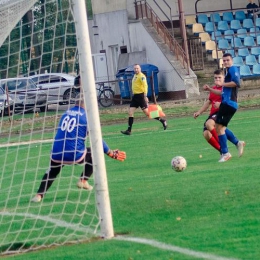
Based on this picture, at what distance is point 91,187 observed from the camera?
11.7m

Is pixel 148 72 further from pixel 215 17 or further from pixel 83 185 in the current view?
pixel 83 185

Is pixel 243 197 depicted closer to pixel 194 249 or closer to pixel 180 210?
pixel 180 210

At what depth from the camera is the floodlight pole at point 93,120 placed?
9.03 m

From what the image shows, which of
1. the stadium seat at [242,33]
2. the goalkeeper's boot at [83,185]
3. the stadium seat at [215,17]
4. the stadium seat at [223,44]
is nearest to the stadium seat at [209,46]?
the stadium seat at [223,44]

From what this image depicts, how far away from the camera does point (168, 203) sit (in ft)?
35.0

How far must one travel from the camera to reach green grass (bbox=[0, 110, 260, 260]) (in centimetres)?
827

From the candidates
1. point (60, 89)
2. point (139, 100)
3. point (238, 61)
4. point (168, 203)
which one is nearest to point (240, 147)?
point (60, 89)

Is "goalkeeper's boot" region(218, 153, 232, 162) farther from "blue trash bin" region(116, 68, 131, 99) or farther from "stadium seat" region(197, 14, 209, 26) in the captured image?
"stadium seat" region(197, 14, 209, 26)

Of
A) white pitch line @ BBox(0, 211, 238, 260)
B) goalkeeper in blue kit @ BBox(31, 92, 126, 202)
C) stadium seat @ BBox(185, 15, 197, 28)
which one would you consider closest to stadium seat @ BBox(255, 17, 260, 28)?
stadium seat @ BBox(185, 15, 197, 28)

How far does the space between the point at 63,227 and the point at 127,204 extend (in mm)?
1367

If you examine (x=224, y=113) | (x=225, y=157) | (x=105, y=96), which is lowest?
(x=225, y=157)

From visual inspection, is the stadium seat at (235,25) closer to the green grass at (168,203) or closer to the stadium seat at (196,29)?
the stadium seat at (196,29)

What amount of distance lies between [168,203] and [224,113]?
14.8 feet

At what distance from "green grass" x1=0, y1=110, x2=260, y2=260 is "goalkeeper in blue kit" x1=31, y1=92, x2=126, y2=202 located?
35 cm
